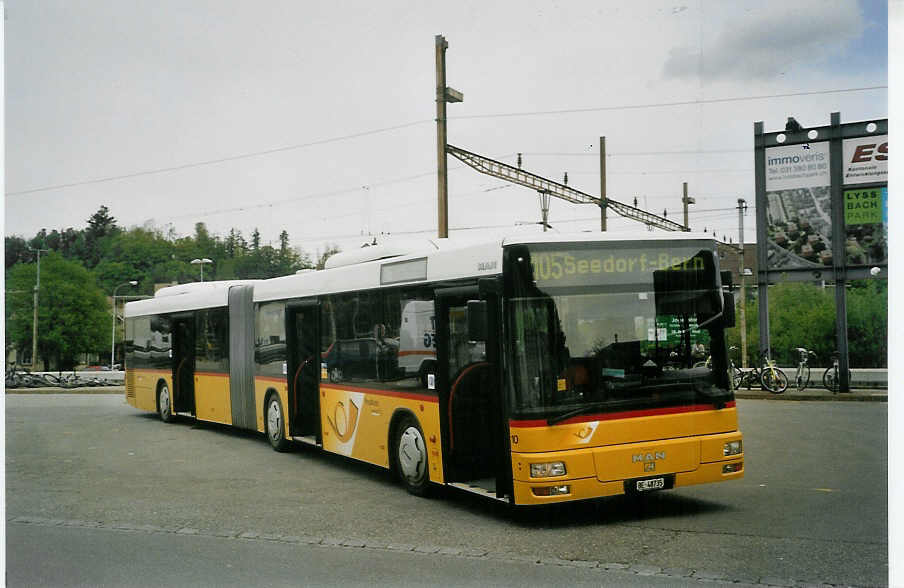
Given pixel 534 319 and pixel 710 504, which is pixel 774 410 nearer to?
pixel 710 504

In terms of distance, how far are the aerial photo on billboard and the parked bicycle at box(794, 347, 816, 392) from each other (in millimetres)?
2313

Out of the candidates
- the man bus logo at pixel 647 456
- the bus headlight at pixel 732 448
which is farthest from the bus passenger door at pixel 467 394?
the bus headlight at pixel 732 448

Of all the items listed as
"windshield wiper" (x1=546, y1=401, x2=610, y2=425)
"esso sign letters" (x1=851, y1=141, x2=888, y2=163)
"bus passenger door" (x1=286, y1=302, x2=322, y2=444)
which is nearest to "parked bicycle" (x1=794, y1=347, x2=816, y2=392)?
"esso sign letters" (x1=851, y1=141, x2=888, y2=163)

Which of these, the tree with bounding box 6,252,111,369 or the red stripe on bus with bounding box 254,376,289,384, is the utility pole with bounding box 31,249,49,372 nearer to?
the tree with bounding box 6,252,111,369

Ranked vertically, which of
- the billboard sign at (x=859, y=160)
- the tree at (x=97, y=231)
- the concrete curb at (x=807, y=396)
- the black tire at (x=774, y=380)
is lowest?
the concrete curb at (x=807, y=396)

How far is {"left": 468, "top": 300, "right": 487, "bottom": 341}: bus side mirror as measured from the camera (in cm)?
811

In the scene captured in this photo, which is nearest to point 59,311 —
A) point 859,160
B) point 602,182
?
point 602,182

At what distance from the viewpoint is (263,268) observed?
15258 millimetres

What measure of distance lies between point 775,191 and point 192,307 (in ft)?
45.5

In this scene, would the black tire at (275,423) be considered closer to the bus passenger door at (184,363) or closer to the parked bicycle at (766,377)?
the bus passenger door at (184,363)

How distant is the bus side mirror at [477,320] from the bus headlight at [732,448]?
2.42 meters

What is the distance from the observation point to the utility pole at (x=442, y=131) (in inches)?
682

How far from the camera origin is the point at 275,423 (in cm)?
1390
